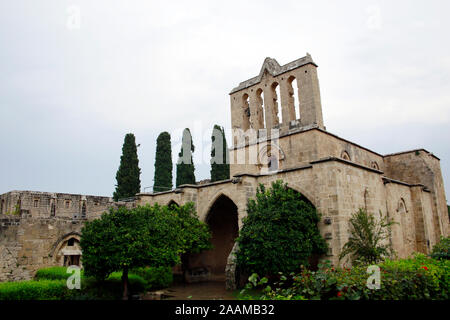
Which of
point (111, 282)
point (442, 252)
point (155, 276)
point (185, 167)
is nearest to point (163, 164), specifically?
point (185, 167)

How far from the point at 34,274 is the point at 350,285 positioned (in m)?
13.7

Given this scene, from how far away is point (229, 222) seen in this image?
1775 centimetres

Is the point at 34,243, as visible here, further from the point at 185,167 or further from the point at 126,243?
the point at 185,167

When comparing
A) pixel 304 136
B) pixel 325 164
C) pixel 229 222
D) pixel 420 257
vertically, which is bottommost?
pixel 420 257

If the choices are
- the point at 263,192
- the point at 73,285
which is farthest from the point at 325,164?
the point at 73,285

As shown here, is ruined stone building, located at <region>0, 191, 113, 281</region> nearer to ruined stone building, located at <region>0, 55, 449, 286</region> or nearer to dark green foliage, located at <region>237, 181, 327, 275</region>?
ruined stone building, located at <region>0, 55, 449, 286</region>

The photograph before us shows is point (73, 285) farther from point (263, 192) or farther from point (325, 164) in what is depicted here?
point (325, 164)

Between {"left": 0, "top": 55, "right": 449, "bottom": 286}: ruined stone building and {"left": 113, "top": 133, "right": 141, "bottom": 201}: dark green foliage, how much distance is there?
8.59 metres

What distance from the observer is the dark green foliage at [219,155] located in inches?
1021

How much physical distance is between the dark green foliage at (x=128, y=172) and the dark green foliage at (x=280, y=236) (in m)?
16.1

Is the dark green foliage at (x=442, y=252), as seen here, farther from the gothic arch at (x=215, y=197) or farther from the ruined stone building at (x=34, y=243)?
the ruined stone building at (x=34, y=243)

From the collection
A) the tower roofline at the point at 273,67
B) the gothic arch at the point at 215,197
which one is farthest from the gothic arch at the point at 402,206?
the gothic arch at the point at 215,197

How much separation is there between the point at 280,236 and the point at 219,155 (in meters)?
18.2

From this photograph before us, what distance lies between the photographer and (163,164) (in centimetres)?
2677
